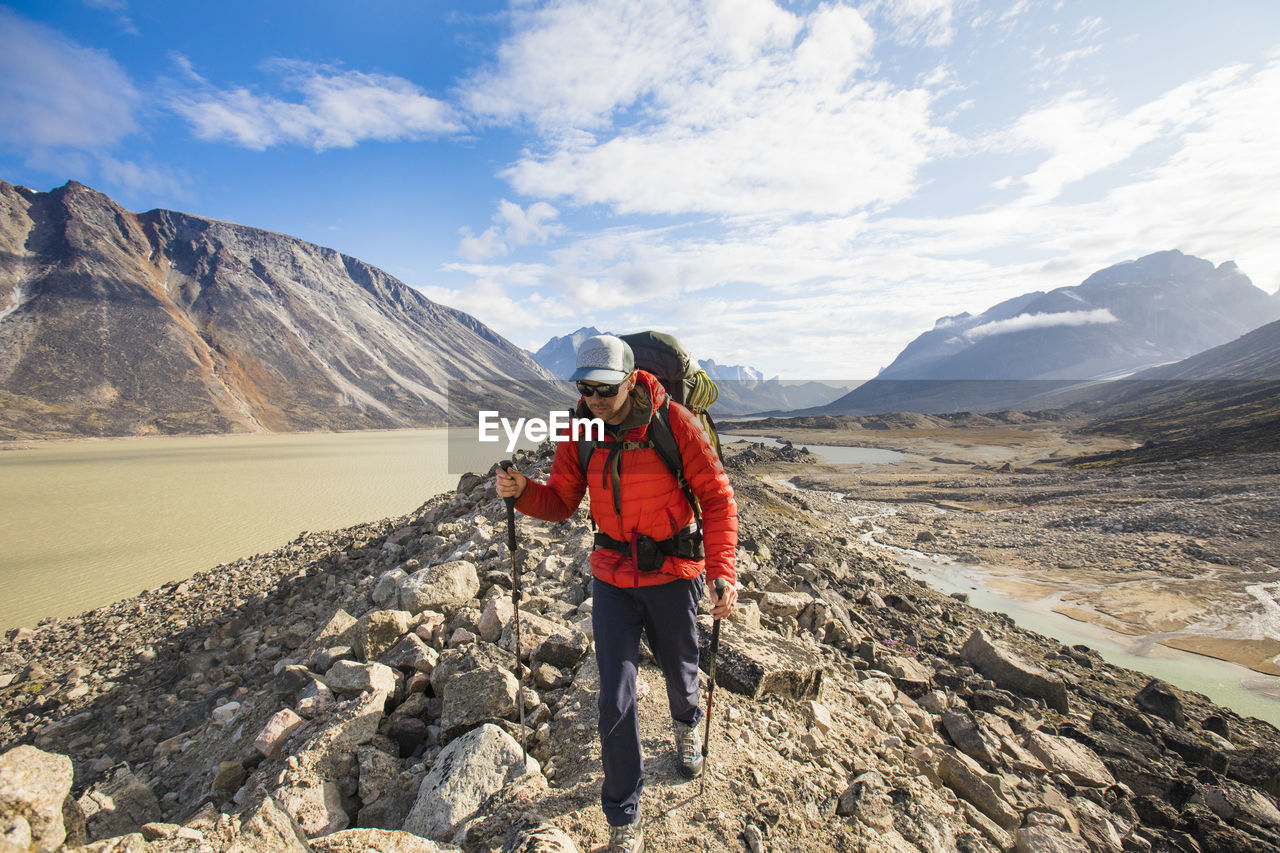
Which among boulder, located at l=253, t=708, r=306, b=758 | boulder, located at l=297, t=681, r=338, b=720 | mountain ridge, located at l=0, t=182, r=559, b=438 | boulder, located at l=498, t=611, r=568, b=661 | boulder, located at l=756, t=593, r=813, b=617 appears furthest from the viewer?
mountain ridge, located at l=0, t=182, r=559, b=438

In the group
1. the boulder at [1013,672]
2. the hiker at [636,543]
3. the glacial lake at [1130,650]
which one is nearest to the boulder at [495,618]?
the hiker at [636,543]

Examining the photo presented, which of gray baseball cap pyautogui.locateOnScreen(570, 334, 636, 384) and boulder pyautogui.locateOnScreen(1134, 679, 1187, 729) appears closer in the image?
gray baseball cap pyautogui.locateOnScreen(570, 334, 636, 384)

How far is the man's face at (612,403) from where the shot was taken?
269 cm

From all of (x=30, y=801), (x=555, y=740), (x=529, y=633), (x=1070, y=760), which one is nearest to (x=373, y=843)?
(x=30, y=801)

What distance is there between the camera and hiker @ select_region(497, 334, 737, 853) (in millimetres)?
2738

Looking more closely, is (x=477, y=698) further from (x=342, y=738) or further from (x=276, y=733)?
(x=276, y=733)

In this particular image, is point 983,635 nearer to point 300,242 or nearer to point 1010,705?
point 1010,705

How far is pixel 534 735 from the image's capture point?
388 centimetres

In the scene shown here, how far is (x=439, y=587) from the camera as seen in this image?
6020 millimetres

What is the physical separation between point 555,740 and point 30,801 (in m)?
2.67

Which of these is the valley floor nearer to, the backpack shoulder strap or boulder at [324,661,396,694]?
the backpack shoulder strap

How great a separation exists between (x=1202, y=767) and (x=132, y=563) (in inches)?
911

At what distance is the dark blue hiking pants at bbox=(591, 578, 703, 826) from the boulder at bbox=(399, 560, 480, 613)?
3.66m

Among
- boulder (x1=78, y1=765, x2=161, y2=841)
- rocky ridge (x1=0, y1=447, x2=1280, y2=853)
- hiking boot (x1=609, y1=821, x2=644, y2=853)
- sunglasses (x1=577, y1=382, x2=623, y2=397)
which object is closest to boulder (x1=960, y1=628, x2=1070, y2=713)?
rocky ridge (x1=0, y1=447, x2=1280, y2=853)
